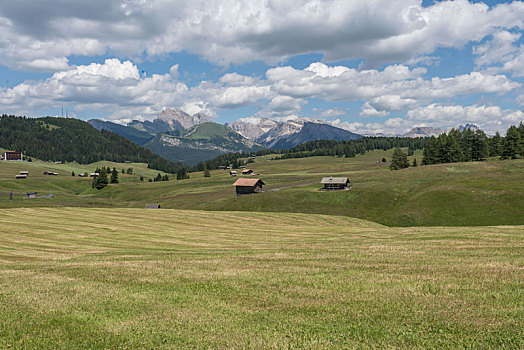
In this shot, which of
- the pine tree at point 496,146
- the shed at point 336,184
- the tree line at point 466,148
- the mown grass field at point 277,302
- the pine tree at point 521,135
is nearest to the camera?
the mown grass field at point 277,302

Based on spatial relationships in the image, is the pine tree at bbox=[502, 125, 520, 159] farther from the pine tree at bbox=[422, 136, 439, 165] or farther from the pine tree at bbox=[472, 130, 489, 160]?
the pine tree at bbox=[422, 136, 439, 165]

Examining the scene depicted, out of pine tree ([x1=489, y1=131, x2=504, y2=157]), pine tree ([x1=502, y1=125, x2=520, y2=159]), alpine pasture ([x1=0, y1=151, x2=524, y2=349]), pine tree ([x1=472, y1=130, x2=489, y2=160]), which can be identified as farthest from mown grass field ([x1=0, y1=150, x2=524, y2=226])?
alpine pasture ([x1=0, y1=151, x2=524, y2=349])

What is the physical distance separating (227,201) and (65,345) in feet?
343

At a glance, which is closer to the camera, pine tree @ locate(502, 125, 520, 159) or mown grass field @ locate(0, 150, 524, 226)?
mown grass field @ locate(0, 150, 524, 226)

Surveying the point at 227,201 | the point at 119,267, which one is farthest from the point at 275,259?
the point at 227,201

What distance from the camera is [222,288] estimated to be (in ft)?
55.3

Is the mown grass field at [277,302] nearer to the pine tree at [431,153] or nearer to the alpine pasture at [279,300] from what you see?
the alpine pasture at [279,300]

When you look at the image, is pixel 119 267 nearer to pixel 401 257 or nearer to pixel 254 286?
pixel 254 286

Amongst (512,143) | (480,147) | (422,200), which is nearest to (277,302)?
(422,200)

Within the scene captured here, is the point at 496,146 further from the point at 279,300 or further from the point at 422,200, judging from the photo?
the point at 279,300

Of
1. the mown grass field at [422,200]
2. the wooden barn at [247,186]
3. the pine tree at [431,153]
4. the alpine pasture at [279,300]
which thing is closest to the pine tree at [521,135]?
the mown grass field at [422,200]

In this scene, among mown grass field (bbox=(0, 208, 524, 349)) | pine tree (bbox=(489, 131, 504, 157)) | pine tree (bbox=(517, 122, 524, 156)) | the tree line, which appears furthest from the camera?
pine tree (bbox=(489, 131, 504, 157))

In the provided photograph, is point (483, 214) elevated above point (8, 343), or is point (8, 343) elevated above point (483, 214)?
point (8, 343)

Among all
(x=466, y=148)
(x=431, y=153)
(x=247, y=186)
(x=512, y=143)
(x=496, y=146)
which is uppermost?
(x=512, y=143)
